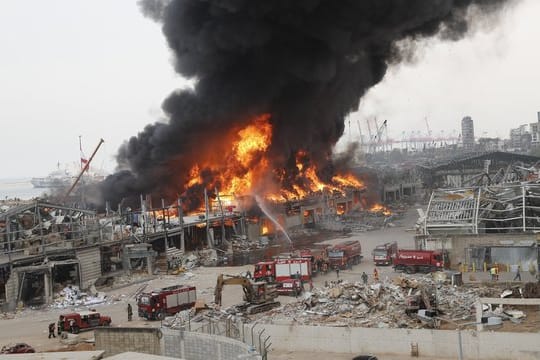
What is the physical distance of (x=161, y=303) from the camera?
1134 inches

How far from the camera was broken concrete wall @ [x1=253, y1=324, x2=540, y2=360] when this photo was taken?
18984 millimetres

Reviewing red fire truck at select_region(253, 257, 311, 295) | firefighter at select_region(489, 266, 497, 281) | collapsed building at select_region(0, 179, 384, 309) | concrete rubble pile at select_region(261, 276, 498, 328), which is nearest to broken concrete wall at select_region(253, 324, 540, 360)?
concrete rubble pile at select_region(261, 276, 498, 328)

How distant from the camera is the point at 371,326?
22.4 metres

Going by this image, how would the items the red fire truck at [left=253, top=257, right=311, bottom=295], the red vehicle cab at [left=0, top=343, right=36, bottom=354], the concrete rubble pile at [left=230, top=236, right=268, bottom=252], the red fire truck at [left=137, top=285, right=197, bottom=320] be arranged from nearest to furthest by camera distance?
the red vehicle cab at [left=0, top=343, right=36, bottom=354] → the red fire truck at [left=137, top=285, right=197, bottom=320] → the red fire truck at [left=253, top=257, right=311, bottom=295] → the concrete rubble pile at [left=230, top=236, right=268, bottom=252]

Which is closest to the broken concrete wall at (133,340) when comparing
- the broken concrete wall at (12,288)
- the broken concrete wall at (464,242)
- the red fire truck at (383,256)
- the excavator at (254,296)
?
the excavator at (254,296)

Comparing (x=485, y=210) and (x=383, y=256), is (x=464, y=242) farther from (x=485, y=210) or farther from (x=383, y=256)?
(x=383, y=256)

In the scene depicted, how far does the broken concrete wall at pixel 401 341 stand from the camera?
1898cm

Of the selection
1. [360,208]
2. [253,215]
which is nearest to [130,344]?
[253,215]

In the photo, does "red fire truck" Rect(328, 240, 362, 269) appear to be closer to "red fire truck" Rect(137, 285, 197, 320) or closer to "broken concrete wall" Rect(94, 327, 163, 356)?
"red fire truck" Rect(137, 285, 197, 320)

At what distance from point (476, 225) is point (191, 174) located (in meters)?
35.7

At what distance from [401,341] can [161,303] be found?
12.2m

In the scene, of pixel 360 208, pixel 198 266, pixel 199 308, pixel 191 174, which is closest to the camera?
pixel 199 308

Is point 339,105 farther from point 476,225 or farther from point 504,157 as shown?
point 476,225

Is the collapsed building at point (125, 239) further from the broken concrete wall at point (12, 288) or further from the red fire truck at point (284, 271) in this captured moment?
the red fire truck at point (284, 271)
